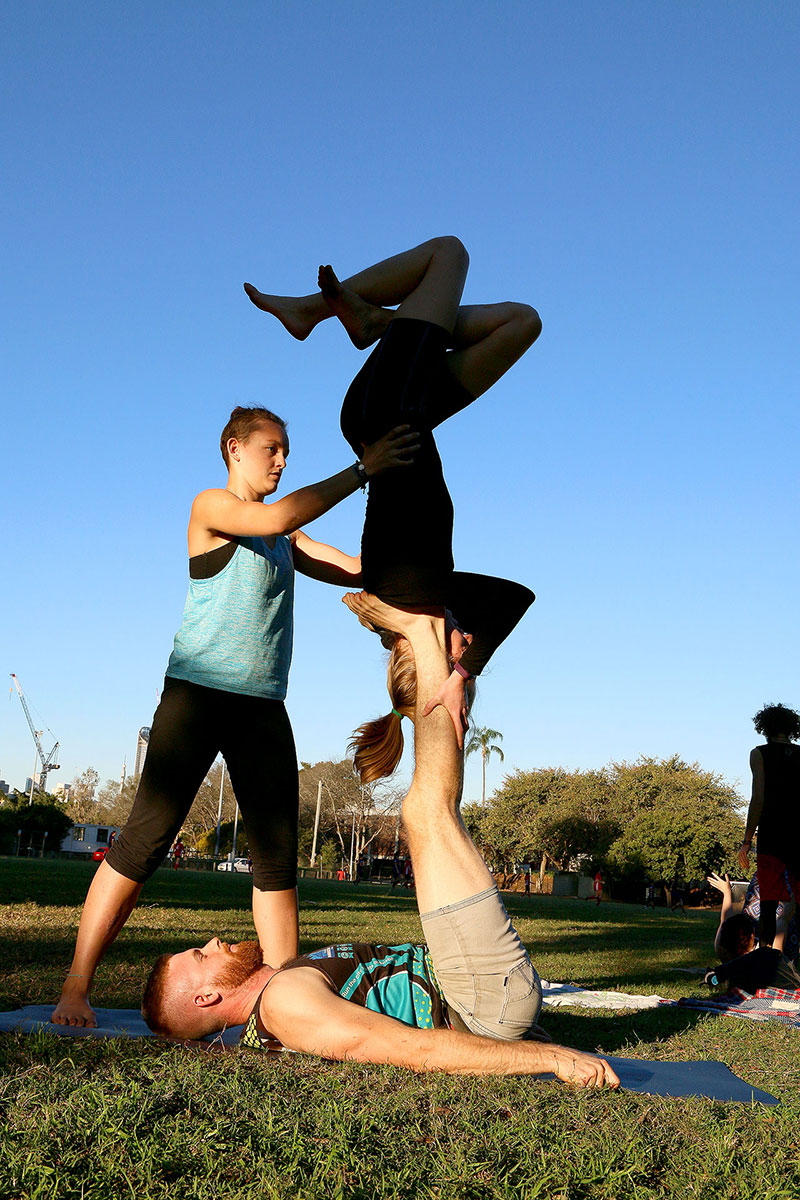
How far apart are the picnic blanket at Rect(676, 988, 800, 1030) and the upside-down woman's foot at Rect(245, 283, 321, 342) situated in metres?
4.33

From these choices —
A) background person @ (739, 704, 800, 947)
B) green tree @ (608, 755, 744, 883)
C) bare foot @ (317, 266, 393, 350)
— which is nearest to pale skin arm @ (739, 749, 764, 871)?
background person @ (739, 704, 800, 947)

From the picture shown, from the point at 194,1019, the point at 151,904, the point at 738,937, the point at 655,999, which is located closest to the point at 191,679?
the point at 194,1019

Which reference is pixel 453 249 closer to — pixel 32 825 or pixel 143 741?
pixel 32 825

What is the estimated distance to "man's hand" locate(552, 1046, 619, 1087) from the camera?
2.73 metres

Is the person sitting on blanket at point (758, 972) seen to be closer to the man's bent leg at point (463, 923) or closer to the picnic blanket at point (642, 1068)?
the picnic blanket at point (642, 1068)

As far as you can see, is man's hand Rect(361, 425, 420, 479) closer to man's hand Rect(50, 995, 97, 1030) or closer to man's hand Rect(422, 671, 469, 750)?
man's hand Rect(422, 671, 469, 750)

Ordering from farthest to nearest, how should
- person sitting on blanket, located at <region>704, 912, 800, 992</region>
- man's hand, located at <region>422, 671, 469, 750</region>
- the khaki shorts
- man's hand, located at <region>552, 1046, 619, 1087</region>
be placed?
person sitting on blanket, located at <region>704, 912, 800, 992</region>, man's hand, located at <region>422, 671, 469, 750</region>, the khaki shorts, man's hand, located at <region>552, 1046, 619, 1087</region>

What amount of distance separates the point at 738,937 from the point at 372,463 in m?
5.86

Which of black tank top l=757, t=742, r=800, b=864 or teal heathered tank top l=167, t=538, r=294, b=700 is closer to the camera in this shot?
teal heathered tank top l=167, t=538, r=294, b=700

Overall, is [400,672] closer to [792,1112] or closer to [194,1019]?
[194,1019]

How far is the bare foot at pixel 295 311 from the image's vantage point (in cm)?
369

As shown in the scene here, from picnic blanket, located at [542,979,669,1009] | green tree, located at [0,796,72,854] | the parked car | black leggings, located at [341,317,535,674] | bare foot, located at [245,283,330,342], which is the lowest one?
the parked car

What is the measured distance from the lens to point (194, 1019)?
10.5 ft

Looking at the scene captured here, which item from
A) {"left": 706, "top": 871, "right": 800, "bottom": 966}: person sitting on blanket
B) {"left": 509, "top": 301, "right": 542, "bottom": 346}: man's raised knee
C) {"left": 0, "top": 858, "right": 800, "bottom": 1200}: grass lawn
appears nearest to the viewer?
{"left": 0, "top": 858, "right": 800, "bottom": 1200}: grass lawn
